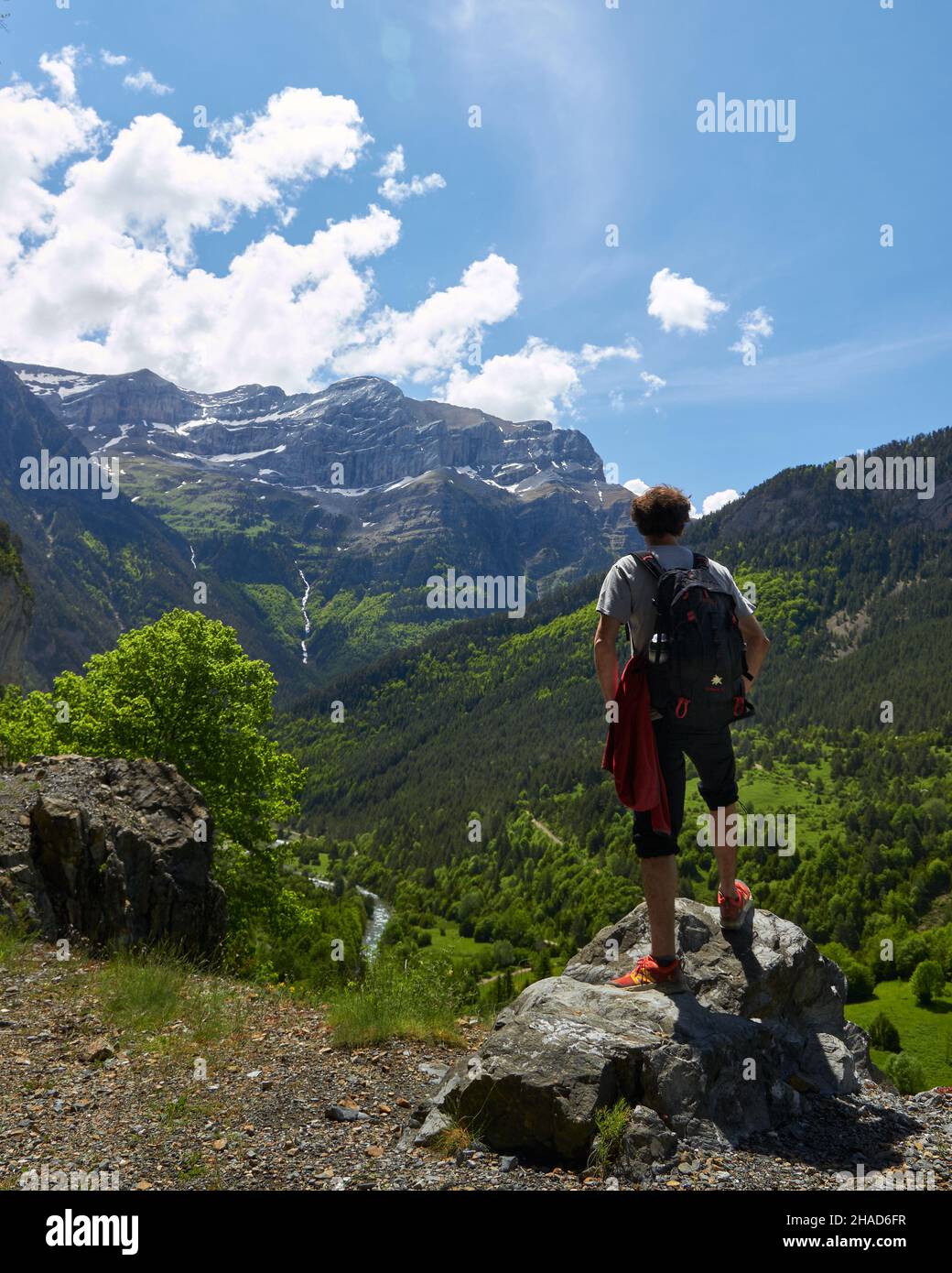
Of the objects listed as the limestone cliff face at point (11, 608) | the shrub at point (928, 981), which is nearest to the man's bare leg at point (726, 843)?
the shrub at point (928, 981)

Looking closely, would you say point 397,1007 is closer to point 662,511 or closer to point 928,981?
point 662,511

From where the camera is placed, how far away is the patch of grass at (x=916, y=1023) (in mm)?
83188

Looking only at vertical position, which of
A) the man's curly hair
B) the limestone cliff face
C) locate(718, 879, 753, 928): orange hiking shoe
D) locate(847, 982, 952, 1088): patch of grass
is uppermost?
the limestone cliff face

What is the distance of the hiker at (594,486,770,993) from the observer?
663 cm

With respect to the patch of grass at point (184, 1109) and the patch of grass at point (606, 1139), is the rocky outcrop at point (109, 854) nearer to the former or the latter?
the patch of grass at point (184, 1109)

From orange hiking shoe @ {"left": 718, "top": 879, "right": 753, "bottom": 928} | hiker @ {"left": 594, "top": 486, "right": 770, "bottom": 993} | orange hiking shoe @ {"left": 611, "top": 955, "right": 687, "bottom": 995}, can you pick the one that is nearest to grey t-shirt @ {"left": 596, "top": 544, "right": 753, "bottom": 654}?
hiker @ {"left": 594, "top": 486, "right": 770, "bottom": 993}

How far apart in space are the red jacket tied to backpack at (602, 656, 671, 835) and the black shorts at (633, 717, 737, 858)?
0.12 meters

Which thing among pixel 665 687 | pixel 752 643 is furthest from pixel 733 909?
pixel 665 687

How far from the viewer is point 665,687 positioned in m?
6.73

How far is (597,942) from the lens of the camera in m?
9.51

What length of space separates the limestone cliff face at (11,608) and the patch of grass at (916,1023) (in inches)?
5152

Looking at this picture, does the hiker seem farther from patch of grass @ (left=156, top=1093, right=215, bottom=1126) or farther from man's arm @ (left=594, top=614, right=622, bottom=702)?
patch of grass @ (left=156, top=1093, right=215, bottom=1126)

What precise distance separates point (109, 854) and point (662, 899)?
442 inches
